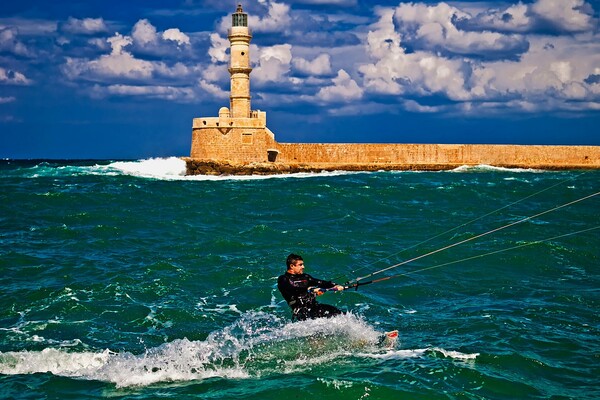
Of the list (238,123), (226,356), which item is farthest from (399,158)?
(226,356)

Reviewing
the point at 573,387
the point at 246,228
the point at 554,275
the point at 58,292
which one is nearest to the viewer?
the point at 573,387

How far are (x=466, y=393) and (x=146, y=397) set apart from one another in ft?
9.11

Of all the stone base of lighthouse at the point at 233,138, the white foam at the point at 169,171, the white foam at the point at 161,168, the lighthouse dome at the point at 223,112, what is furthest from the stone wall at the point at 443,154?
the white foam at the point at 161,168

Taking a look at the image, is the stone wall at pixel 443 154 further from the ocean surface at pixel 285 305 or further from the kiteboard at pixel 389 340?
the kiteboard at pixel 389 340

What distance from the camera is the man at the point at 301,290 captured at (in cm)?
814

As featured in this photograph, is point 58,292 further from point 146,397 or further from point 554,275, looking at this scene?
point 554,275

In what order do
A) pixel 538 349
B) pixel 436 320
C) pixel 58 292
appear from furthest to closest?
1. pixel 58 292
2. pixel 436 320
3. pixel 538 349

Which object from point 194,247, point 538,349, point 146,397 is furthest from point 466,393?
point 194,247

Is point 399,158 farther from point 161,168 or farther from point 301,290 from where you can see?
point 301,290

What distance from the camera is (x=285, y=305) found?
419 inches

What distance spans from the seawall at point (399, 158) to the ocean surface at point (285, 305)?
816 inches

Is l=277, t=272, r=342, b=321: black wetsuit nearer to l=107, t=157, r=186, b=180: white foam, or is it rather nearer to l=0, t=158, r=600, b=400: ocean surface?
l=0, t=158, r=600, b=400: ocean surface

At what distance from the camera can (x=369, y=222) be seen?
17844mm

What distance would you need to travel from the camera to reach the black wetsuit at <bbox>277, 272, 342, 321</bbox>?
8.14m
